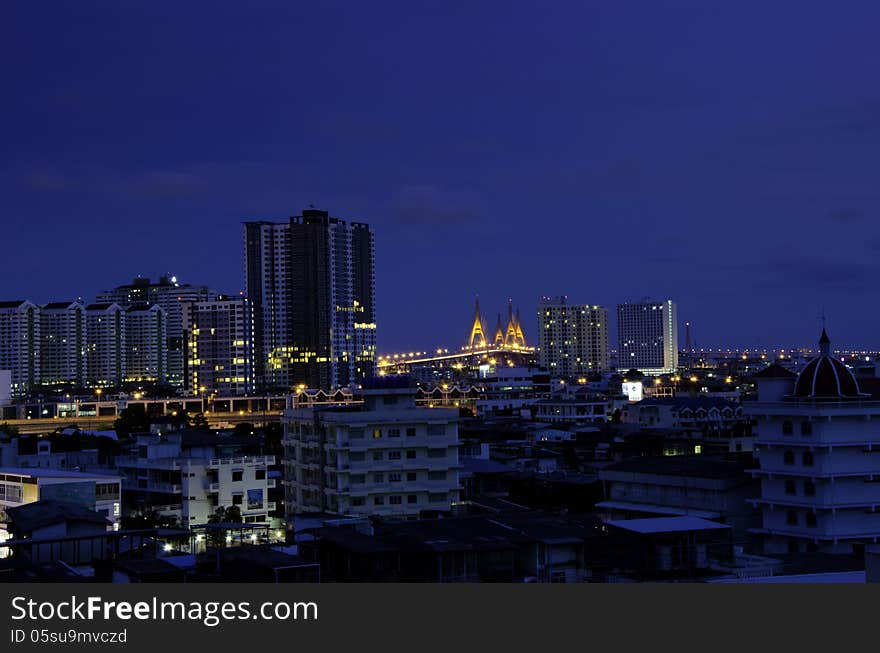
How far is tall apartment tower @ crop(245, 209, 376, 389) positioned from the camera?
114 meters

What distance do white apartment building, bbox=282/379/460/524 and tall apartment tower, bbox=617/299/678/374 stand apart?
170820 mm

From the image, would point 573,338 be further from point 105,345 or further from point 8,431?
point 8,431

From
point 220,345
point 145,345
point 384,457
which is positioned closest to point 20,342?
point 145,345

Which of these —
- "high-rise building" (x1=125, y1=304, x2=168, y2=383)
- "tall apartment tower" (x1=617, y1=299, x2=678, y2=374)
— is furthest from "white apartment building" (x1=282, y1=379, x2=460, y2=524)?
"tall apartment tower" (x1=617, y1=299, x2=678, y2=374)

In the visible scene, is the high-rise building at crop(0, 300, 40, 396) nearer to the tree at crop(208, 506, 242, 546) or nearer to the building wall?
the tree at crop(208, 506, 242, 546)

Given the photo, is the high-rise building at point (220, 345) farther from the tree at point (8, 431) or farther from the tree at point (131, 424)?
the tree at point (8, 431)

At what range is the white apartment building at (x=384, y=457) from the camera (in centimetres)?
2441

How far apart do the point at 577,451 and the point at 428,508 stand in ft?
59.1

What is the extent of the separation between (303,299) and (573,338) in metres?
63.5

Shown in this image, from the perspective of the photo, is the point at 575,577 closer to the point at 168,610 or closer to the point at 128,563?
the point at 128,563

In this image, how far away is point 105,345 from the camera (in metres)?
123

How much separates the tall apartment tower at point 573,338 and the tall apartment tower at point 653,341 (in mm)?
27707

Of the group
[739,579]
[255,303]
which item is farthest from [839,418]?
[255,303]

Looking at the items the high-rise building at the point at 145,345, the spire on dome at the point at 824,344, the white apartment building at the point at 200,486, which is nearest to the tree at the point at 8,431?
the white apartment building at the point at 200,486
